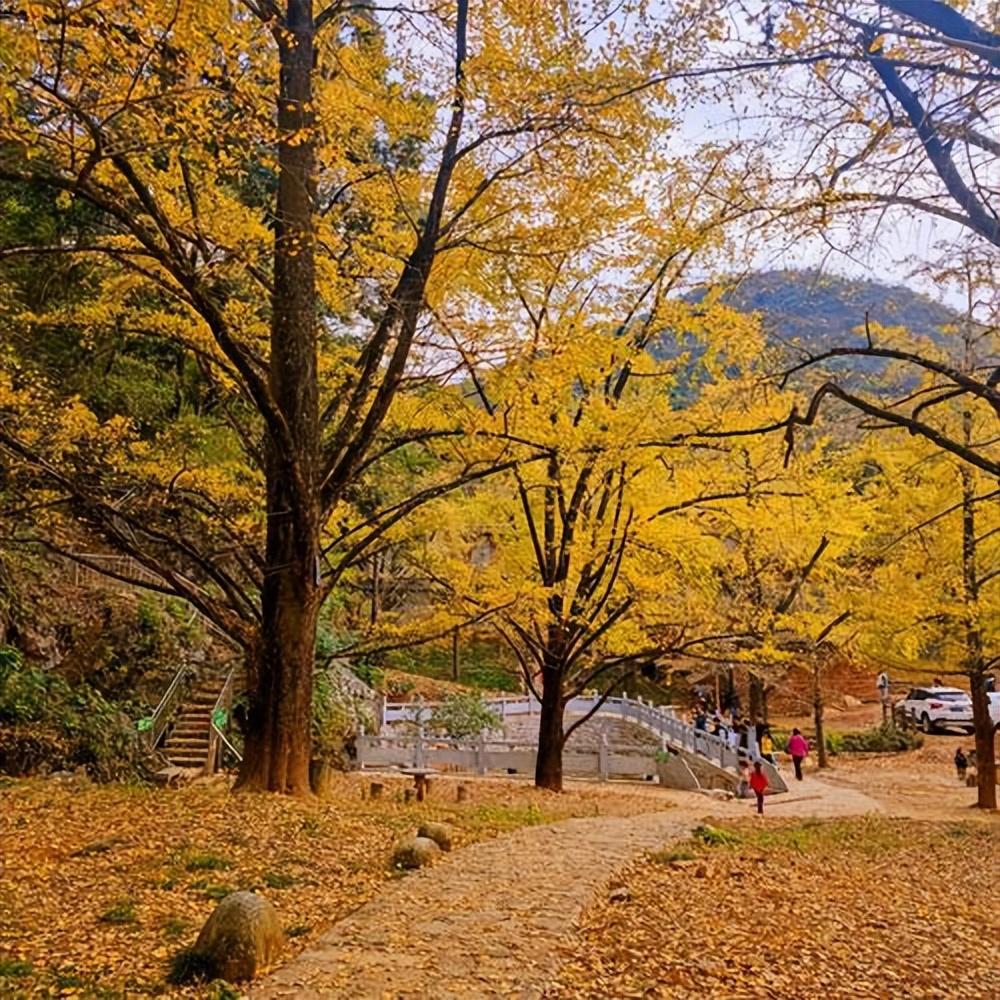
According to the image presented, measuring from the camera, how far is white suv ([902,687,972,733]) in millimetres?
27312

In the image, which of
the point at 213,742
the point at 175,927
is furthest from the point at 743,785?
the point at 175,927

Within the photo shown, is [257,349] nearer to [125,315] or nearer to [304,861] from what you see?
[125,315]

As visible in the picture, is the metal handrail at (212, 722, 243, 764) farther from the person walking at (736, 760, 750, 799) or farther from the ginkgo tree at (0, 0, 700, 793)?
the person walking at (736, 760, 750, 799)

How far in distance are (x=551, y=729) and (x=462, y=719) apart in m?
8.77

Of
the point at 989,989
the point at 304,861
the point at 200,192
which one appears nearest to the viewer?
the point at 989,989

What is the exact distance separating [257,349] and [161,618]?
27.7ft

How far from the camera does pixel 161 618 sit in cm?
1608

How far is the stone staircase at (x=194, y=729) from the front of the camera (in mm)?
14914

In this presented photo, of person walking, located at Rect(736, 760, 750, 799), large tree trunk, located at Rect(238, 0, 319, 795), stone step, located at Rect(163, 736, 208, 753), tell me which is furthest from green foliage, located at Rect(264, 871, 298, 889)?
person walking, located at Rect(736, 760, 750, 799)

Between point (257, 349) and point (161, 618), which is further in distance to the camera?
point (161, 618)

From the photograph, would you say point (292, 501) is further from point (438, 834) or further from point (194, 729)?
point (194, 729)

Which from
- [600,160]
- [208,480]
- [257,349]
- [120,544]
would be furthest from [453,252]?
[120,544]

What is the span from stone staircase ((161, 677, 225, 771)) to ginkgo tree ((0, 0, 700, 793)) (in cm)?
652

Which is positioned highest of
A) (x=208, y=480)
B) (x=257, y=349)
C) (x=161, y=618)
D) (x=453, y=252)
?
(x=453, y=252)
